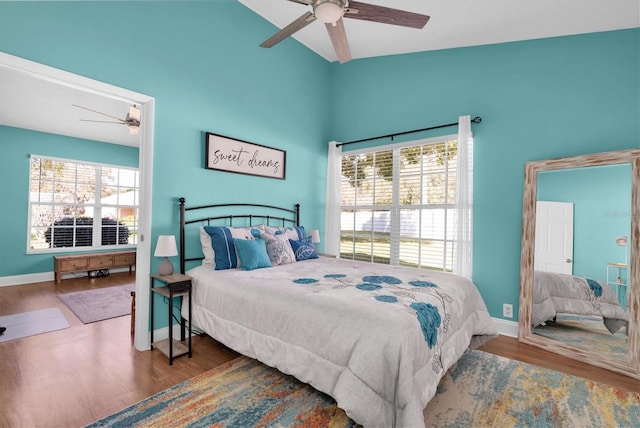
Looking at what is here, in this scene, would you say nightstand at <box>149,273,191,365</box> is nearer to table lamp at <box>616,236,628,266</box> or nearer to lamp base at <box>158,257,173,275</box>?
lamp base at <box>158,257,173,275</box>

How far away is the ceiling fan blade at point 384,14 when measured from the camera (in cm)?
198

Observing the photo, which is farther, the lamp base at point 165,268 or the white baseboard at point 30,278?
the white baseboard at point 30,278

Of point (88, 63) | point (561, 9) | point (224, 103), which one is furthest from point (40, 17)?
point (561, 9)

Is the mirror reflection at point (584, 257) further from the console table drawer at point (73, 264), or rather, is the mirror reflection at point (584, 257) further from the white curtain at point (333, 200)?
the console table drawer at point (73, 264)

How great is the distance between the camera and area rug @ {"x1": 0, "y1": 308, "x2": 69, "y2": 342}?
2.94 metres

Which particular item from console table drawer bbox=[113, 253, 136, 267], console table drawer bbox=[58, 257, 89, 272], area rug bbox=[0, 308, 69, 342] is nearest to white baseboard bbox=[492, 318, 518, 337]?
area rug bbox=[0, 308, 69, 342]

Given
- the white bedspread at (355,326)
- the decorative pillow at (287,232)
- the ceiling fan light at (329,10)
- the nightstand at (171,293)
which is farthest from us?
the decorative pillow at (287,232)

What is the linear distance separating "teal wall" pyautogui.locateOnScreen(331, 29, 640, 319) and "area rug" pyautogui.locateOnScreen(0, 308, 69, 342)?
4.43 meters

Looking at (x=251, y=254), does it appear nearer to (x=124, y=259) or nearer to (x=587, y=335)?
(x=587, y=335)

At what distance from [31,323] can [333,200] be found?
3.76m

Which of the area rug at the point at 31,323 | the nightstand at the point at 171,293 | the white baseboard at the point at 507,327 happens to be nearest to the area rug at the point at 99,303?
the area rug at the point at 31,323

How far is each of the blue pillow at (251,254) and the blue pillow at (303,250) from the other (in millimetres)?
483

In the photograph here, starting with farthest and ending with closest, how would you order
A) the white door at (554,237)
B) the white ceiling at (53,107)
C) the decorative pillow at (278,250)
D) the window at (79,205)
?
the window at (79,205) < the white ceiling at (53,107) < the decorative pillow at (278,250) < the white door at (554,237)

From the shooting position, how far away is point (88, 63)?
2.34 metres
